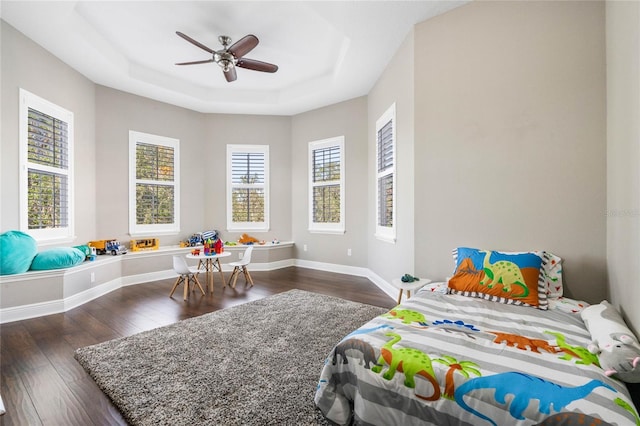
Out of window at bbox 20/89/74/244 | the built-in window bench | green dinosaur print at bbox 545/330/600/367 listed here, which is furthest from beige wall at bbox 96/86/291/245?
green dinosaur print at bbox 545/330/600/367

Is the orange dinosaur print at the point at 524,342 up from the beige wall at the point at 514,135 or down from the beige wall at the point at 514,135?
down

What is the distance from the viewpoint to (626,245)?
185cm

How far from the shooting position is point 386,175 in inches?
162

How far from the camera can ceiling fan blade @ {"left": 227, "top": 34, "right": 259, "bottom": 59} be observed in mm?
3134

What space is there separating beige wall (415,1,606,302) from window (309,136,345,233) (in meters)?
2.35

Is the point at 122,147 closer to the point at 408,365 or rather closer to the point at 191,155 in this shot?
the point at 191,155

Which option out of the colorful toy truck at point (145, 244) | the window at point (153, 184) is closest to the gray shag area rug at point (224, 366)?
the colorful toy truck at point (145, 244)

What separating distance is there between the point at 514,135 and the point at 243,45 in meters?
2.98

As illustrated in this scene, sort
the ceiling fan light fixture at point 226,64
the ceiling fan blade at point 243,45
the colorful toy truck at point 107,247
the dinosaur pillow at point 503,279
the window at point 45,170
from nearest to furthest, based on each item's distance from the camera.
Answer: the dinosaur pillow at point 503,279
the ceiling fan blade at point 243,45
the window at point 45,170
the ceiling fan light fixture at point 226,64
the colorful toy truck at point 107,247

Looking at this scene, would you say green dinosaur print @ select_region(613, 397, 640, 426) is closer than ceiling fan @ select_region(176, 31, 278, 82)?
Yes

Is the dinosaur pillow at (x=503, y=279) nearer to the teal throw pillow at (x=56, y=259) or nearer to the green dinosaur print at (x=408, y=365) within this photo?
the green dinosaur print at (x=408, y=365)

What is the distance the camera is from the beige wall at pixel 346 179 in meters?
5.03

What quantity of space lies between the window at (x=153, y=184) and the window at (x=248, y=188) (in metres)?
1.02

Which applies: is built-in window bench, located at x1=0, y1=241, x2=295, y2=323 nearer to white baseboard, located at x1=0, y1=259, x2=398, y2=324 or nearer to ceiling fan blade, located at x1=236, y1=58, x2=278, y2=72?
white baseboard, located at x1=0, y1=259, x2=398, y2=324
